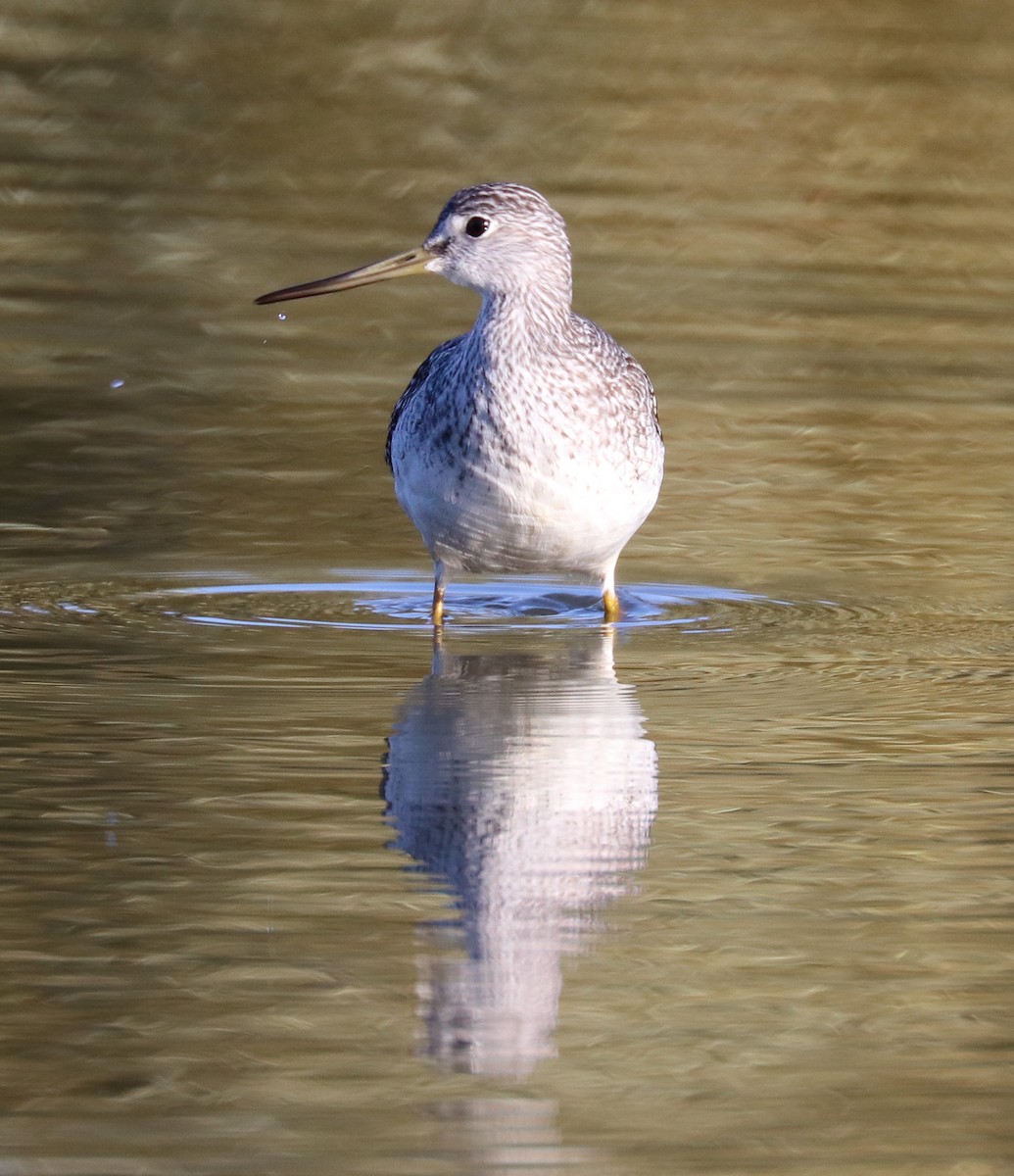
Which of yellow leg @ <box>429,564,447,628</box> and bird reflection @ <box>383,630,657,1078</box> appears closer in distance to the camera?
bird reflection @ <box>383,630,657,1078</box>

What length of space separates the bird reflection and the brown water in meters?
0.02

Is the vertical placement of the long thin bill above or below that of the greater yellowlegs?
above

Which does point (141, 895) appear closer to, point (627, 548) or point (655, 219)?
point (627, 548)

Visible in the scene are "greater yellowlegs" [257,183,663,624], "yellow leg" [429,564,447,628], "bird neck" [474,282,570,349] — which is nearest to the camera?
"greater yellowlegs" [257,183,663,624]

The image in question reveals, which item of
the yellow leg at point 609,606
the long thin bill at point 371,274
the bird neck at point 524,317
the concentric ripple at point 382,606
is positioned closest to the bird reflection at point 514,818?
the yellow leg at point 609,606

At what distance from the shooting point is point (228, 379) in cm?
1310

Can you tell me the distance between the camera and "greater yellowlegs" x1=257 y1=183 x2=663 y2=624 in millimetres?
8555

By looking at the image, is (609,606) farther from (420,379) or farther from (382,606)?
(420,379)

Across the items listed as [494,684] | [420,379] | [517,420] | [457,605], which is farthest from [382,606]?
[494,684]

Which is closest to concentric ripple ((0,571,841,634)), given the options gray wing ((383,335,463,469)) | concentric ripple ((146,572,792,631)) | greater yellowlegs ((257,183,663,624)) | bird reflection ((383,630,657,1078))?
concentric ripple ((146,572,792,631))

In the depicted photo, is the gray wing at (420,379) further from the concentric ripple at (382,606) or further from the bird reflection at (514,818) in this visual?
the bird reflection at (514,818)

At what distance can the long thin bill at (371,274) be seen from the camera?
9.10 metres

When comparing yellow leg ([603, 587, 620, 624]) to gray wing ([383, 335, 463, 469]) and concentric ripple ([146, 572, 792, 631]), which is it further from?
gray wing ([383, 335, 463, 469])

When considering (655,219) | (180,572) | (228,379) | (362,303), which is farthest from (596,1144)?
(655,219)
